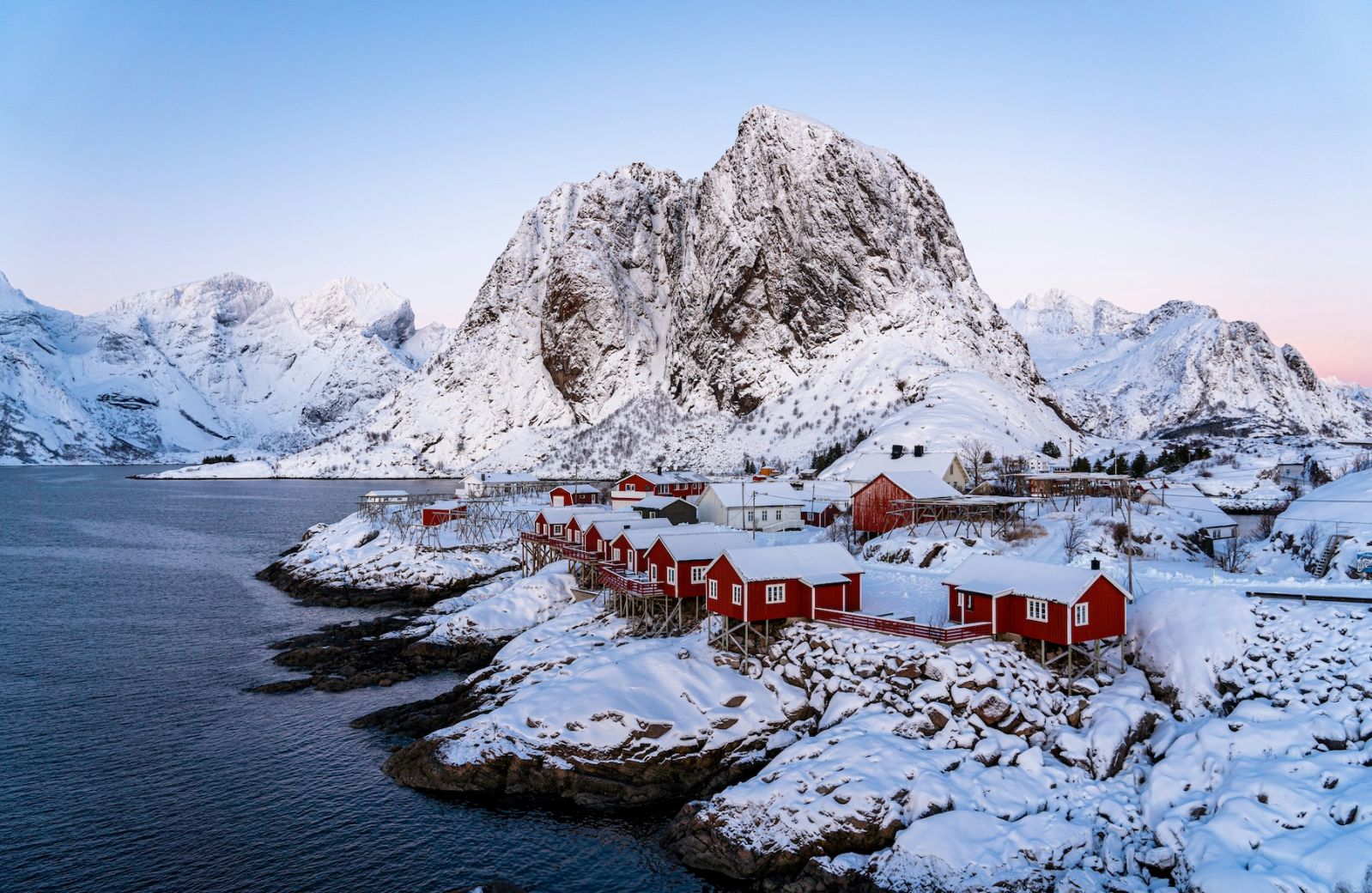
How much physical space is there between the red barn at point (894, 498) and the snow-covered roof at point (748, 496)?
1078 cm

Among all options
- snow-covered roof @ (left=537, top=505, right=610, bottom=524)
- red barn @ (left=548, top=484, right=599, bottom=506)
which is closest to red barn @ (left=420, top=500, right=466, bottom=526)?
red barn @ (left=548, top=484, right=599, bottom=506)

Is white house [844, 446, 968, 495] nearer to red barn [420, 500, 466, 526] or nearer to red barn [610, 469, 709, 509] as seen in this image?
red barn [610, 469, 709, 509]

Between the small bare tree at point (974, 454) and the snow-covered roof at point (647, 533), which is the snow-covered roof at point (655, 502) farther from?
the small bare tree at point (974, 454)

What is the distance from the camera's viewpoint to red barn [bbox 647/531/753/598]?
4275 cm

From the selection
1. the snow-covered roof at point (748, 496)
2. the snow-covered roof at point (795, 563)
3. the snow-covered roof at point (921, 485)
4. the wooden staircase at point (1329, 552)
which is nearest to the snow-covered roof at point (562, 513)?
the snow-covered roof at point (748, 496)

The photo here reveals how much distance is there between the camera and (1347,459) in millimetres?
85188

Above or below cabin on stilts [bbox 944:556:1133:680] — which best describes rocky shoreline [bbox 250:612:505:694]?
below

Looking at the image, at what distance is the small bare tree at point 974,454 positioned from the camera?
8243 centimetres

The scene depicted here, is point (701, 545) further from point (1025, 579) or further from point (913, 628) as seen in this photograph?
point (1025, 579)

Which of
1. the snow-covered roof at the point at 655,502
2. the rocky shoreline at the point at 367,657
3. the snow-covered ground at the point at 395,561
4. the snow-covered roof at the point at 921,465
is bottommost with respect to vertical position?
the rocky shoreline at the point at 367,657

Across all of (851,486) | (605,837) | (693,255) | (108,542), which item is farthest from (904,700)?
(693,255)

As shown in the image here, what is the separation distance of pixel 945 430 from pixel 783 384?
61.8 metres

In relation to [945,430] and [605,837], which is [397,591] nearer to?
[605,837]

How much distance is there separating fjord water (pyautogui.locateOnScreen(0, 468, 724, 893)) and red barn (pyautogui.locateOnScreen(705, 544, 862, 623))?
11352 millimetres
